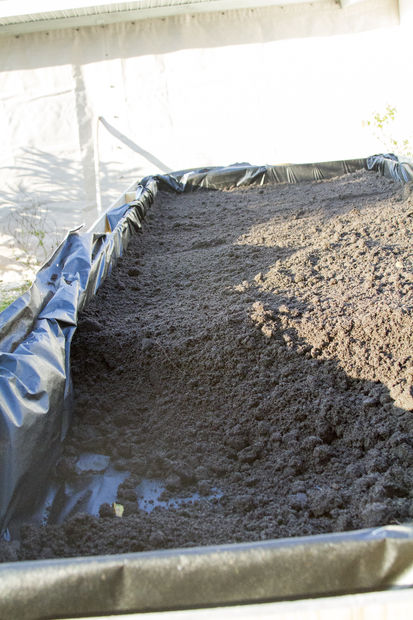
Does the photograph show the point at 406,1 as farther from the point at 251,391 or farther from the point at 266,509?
the point at 266,509

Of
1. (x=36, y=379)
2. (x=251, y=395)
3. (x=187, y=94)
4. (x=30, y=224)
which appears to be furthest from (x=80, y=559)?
(x=187, y=94)

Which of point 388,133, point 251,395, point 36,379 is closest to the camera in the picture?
point 36,379

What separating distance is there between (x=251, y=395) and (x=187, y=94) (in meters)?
6.15

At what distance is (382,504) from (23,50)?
24.1 ft

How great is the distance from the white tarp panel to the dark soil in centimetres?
460

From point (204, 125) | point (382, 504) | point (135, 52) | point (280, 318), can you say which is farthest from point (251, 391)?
point (135, 52)

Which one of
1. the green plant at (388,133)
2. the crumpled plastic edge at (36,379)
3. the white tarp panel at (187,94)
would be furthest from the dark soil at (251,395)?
the white tarp panel at (187,94)

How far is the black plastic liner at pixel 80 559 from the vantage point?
701 millimetres

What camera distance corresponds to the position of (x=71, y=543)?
1.13 m

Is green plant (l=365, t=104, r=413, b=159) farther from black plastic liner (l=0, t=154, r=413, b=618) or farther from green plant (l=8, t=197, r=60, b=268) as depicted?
black plastic liner (l=0, t=154, r=413, b=618)

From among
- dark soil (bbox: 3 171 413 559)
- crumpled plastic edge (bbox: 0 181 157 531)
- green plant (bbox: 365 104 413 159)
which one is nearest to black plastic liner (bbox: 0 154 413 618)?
crumpled plastic edge (bbox: 0 181 157 531)

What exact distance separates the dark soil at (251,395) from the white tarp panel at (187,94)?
15.1 feet

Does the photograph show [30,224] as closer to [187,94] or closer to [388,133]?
[187,94]

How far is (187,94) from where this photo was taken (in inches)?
268
